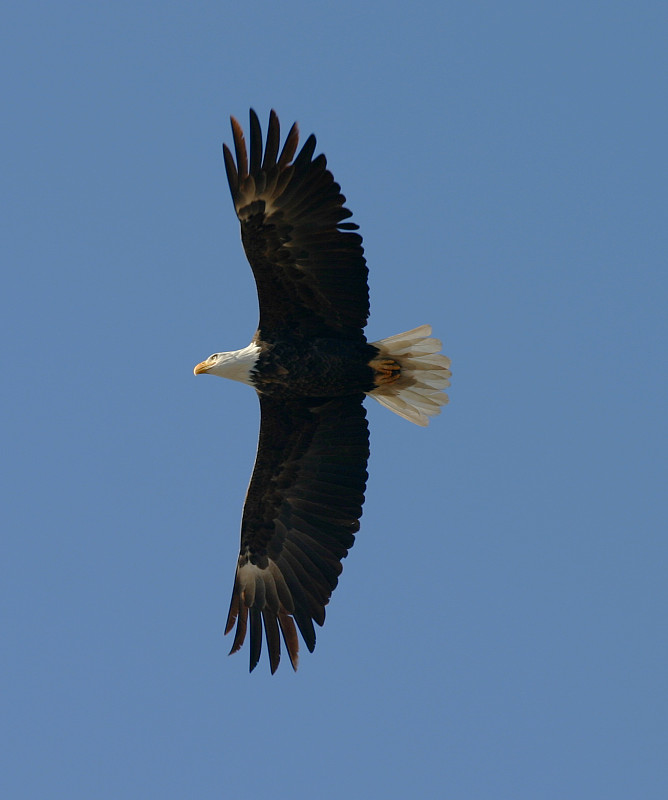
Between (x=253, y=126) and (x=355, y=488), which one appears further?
(x=355, y=488)

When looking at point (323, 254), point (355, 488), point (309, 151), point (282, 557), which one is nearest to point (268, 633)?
point (282, 557)

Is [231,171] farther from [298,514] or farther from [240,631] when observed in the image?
[240,631]

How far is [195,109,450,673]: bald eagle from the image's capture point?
10359 millimetres

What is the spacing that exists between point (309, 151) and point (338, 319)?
139 cm

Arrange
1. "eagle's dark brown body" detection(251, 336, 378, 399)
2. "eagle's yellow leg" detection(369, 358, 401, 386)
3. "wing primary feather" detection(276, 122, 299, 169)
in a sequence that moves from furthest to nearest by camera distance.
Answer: "eagle's yellow leg" detection(369, 358, 401, 386) → "eagle's dark brown body" detection(251, 336, 378, 399) → "wing primary feather" detection(276, 122, 299, 169)

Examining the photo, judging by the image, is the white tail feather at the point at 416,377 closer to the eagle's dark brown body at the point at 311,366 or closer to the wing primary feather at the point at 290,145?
the eagle's dark brown body at the point at 311,366

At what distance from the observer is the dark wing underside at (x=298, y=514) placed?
11.3 m

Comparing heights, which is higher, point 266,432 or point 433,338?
point 433,338

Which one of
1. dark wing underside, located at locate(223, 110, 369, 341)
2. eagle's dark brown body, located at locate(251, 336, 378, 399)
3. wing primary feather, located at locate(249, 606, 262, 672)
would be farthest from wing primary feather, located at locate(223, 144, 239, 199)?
wing primary feather, located at locate(249, 606, 262, 672)

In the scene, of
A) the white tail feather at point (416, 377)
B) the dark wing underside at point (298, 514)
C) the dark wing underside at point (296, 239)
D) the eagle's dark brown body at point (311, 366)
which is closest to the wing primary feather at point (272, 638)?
the dark wing underside at point (298, 514)

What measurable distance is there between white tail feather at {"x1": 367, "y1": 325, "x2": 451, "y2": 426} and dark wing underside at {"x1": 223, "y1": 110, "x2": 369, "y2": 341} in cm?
53

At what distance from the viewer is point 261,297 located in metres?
10.9

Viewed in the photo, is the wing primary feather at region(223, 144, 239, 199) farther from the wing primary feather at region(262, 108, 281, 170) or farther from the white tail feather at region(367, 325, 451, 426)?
the white tail feather at region(367, 325, 451, 426)

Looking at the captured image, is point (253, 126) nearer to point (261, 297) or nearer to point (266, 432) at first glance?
point (261, 297)
